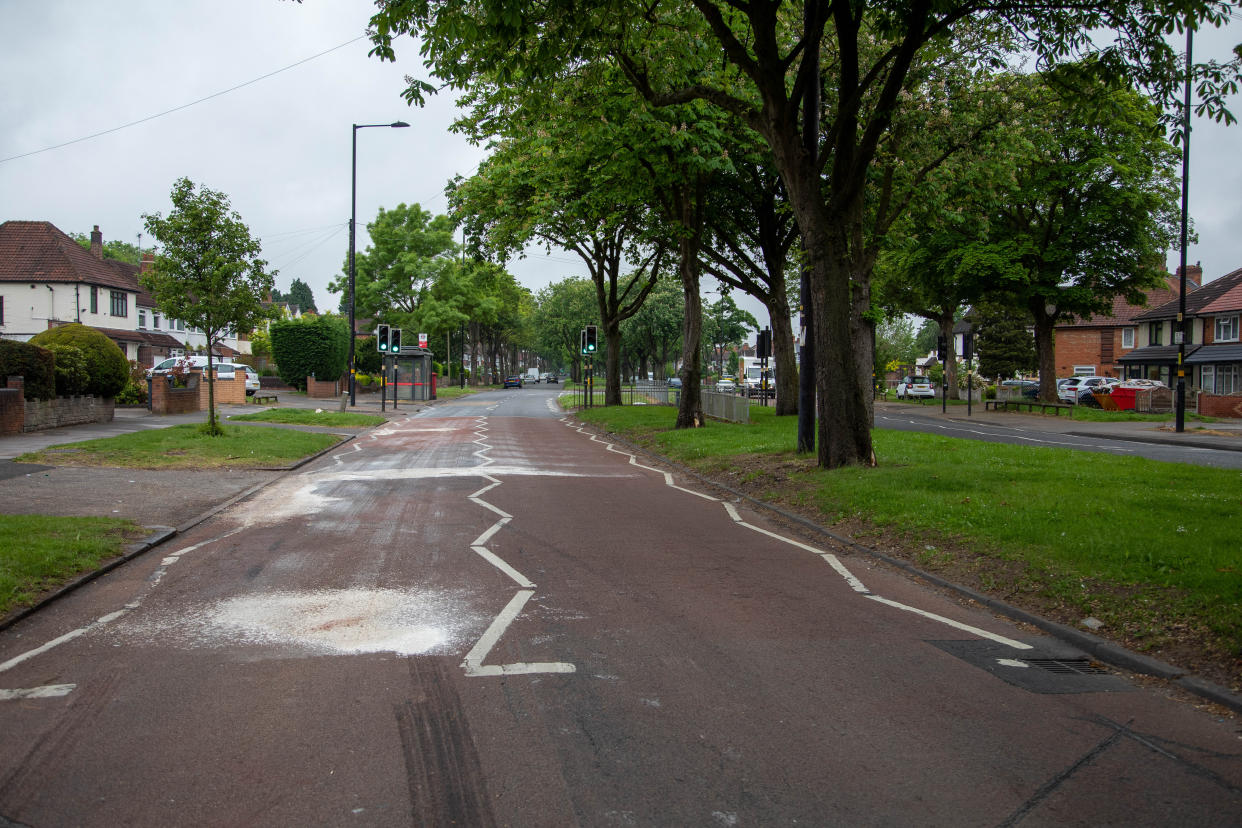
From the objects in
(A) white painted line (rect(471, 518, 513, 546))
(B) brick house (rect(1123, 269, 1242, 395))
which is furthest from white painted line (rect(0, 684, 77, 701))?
(B) brick house (rect(1123, 269, 1242, 395))

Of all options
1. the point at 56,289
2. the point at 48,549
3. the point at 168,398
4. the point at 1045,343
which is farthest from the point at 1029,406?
the point at 56,289

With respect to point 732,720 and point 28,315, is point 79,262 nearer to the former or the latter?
point 28,315

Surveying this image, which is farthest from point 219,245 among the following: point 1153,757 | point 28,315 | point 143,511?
point 28,315

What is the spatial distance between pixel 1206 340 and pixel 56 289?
65392 mm

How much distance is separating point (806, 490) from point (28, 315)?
49.5 meters

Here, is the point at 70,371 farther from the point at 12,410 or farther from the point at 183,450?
the point at 183,450

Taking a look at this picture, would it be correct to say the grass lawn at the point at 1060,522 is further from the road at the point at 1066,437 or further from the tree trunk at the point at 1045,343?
the tree trunk at the point at 1045,343

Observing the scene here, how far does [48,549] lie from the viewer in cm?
748

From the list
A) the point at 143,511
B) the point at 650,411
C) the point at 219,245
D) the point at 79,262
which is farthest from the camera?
the point at 79,262

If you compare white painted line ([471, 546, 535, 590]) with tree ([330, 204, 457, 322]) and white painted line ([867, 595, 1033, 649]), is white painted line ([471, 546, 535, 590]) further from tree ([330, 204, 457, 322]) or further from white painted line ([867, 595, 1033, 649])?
tree ([330, 204, 457, 322])

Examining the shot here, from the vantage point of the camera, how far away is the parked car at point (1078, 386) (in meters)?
47.7

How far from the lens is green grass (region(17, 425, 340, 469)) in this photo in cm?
1464

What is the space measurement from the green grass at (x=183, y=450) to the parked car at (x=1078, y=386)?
42472 mm

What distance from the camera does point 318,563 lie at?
7961 millimetres
